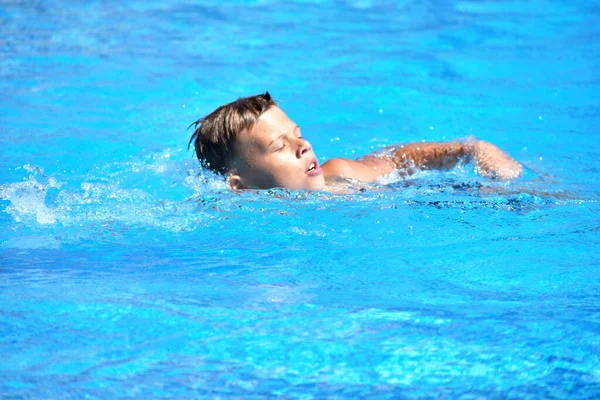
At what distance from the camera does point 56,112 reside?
5.86 metres

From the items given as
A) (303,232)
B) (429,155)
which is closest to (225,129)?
(303,232)

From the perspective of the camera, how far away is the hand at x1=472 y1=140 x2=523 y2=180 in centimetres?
424

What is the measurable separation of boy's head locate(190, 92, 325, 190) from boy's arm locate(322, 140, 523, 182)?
0.43 meters

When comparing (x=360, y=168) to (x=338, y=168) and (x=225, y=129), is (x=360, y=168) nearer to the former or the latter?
(x=338, y=168)

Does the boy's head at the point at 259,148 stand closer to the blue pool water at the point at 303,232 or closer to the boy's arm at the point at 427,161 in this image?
the blue pool water at the point at 303,232

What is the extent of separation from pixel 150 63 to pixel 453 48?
2759 mm

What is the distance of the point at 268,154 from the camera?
3916 millimetres

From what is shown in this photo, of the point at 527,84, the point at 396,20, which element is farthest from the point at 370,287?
the point at 396,20

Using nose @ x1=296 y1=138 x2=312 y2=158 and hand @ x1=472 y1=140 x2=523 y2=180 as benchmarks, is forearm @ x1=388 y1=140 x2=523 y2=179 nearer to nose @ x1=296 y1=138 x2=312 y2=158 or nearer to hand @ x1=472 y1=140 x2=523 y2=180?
hand @ x1=472 y1=140 x2=523 y2=180

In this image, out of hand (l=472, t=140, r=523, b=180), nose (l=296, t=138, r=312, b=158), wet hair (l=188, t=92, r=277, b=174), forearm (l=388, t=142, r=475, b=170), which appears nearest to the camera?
nose (l=296, t=138, r=312, b=158)

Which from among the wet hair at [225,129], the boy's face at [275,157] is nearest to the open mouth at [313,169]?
the boy's face at [275,157]

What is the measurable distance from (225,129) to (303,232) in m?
0.86

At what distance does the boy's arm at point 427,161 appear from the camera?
430 centimetres

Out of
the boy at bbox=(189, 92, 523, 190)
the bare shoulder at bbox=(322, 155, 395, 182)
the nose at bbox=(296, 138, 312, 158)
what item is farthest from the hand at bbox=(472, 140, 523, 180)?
the nose at bbox=(296, 138, 312, 158)
